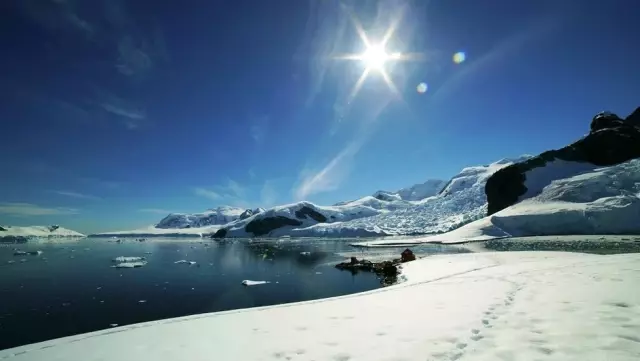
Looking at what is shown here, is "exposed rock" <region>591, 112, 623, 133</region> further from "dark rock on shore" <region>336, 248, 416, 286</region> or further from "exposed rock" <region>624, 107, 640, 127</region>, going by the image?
"dark rock on shore" <region>336, 248, 416, 286</region>

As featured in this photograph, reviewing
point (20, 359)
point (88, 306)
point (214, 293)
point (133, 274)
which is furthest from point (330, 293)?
point (133, 274)

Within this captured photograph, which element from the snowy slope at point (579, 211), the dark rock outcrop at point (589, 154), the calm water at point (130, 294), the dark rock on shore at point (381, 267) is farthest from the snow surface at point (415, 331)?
the dark rock outcrop at point (589, 154)

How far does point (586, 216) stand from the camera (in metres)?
74.3

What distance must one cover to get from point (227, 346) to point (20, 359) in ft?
19.9

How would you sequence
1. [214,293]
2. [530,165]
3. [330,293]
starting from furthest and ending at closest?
[530,165]
[214,293]
[330,293]

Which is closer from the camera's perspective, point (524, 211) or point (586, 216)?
point (586, 216)

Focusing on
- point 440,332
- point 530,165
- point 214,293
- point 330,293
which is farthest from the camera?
point 530,165

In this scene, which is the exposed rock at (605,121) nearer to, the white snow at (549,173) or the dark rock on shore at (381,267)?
the white snow at (549,173)

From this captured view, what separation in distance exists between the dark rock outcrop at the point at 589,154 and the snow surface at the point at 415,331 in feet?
369

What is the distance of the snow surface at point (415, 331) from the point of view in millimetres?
6855

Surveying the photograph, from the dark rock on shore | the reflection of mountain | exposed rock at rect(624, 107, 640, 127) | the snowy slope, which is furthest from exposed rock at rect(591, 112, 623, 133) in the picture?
the dark rock on shore

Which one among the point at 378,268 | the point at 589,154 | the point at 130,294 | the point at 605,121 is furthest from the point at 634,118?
the point at 130,294

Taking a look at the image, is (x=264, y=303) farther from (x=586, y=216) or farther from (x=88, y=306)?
(x=586, y=216)

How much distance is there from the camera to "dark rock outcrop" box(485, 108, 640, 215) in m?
103
